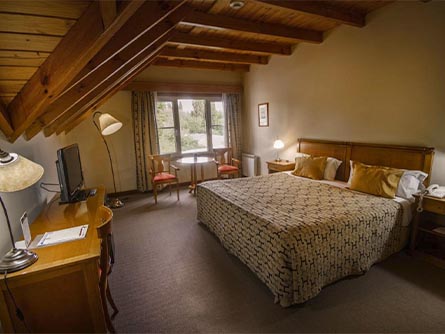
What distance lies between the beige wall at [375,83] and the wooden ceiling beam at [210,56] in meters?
0.43

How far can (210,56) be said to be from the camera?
4352mm

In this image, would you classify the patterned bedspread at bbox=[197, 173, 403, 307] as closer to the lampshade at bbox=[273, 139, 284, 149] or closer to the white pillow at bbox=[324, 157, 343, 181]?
the white pillow at bbox=[324, 157, 343, 181]

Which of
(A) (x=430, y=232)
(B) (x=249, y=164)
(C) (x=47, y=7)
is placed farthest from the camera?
(B) (x=249, y=164)

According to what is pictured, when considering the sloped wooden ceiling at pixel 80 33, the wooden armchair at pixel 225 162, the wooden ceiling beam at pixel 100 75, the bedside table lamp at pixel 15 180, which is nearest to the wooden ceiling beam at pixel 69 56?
the sloped wooden ceiling at pixel 80 33

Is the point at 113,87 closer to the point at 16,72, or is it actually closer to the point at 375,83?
the point at 16,72

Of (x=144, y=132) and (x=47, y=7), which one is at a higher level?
(x=47, y=7)

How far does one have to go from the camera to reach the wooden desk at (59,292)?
1.30m

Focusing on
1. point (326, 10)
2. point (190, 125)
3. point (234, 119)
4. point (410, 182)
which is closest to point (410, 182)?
point (410, 182)

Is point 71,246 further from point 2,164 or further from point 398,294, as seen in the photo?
point 398,294

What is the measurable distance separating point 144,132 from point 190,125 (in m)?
1.07

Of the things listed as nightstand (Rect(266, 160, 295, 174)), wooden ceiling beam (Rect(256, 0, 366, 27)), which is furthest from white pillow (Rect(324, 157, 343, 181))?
wooden ceiling beam (Rect(256, 0, 366, 27))

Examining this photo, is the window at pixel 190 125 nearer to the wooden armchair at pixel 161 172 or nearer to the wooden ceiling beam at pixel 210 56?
the wooden armchair at pixel 161 172

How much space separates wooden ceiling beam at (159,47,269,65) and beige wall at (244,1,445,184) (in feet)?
1.42

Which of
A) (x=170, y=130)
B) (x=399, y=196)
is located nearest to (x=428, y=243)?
(x=399, y=196)
